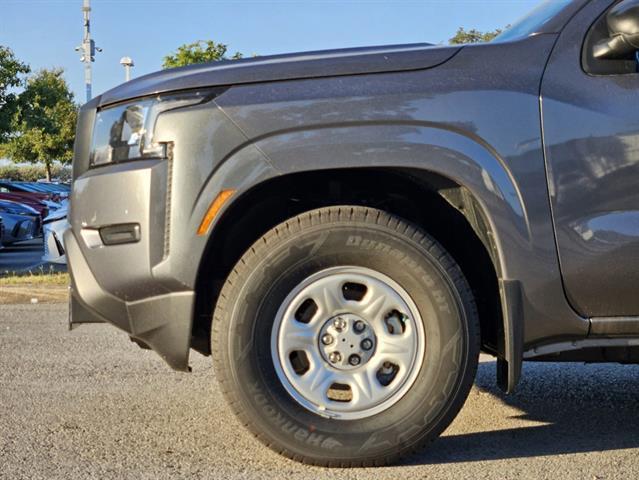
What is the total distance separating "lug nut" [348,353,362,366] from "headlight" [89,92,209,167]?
3.26 ft

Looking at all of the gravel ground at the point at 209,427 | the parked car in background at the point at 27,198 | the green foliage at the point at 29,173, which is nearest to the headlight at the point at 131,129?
the gravel ground at the point at 209,427

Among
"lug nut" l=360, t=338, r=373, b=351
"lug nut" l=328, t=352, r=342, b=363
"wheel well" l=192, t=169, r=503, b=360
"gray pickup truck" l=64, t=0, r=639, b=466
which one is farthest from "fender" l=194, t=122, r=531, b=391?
"lug nut" l=328, t=352, r=342, b=363

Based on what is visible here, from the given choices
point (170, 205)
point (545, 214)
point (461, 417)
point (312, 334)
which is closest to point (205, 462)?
point (312, 334)

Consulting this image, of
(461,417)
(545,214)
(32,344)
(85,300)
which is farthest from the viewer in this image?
(32,344)

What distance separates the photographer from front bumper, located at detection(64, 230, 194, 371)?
122 inches

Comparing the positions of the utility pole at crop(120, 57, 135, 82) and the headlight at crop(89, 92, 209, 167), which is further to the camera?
the utility pole at crop(120, 57, 135, 82)

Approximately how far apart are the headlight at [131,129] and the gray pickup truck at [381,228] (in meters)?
0.01

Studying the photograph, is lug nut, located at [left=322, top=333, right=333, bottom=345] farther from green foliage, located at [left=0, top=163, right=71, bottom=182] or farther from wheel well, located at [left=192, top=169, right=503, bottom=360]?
green foliage, located at [left=0, top=163, right=71, bottom=182]

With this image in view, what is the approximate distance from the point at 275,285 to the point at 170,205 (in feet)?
1.54

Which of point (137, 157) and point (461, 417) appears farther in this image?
point (461, 417)

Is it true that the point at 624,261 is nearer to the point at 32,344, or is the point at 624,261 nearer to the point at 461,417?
the point at 461,417

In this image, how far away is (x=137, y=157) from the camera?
3.17m

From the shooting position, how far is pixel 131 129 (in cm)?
321

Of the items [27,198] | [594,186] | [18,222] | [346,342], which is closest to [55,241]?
[346,342]
